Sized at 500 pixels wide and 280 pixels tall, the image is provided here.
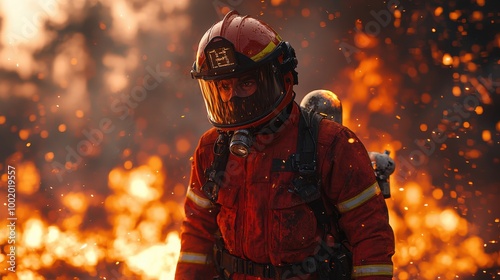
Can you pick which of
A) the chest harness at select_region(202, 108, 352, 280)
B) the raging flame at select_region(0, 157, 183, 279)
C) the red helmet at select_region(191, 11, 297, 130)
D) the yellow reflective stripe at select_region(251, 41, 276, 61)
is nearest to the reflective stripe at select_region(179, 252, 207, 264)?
the chest harness at select_region(202, 108, 352, 280)

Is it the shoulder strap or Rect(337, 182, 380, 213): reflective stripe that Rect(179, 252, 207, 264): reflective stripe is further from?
Rect(337, 182, 380, 213): reflective stripe

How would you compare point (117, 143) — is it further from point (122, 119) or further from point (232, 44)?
point (232, 44)

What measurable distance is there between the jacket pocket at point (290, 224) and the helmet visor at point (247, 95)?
14.9 inches

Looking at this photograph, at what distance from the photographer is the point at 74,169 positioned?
25.0ft

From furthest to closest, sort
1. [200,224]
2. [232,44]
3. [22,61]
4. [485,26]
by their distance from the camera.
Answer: [22,61], [485,26], [200,224], [232,44]

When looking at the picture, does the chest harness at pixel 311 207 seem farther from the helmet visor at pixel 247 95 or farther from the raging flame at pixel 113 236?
the raging flame at pixel 113 236

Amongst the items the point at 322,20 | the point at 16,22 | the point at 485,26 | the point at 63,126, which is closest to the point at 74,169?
the point at 63,126

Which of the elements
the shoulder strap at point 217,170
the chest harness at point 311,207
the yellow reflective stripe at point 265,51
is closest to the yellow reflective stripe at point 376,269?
the chest harness at point 311,207

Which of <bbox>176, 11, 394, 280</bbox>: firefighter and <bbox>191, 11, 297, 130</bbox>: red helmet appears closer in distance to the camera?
<bbox>176, 11, 394, 280</bbox>: firefighter

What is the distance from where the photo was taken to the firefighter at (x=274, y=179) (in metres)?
2.52

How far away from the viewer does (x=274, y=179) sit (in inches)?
102

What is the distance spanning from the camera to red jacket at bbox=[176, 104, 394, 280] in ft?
8.22

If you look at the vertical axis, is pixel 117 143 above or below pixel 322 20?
below

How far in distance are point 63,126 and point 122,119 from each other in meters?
0.76
